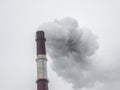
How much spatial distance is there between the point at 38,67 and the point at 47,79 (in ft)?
6.27

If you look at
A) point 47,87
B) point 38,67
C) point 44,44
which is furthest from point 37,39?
point 47,87

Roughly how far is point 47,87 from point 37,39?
6.48 metres

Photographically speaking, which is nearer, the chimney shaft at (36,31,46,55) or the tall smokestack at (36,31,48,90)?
the tall smokestack at (36,31,48,90)

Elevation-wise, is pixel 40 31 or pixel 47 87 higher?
pixel 40 31

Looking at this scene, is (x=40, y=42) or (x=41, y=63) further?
(x=40, y=42)

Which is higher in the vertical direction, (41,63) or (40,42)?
(40,42)

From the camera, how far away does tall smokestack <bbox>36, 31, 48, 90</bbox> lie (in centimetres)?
3550

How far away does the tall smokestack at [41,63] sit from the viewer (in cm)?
3550

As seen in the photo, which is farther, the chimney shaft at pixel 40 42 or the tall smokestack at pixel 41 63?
the chimney shaft at pixel 40 42

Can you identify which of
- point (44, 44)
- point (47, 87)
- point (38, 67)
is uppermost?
point (44, 44)

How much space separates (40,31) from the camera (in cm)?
3831

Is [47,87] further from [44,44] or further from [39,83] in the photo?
[44,44]

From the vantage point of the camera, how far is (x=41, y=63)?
3700 cm

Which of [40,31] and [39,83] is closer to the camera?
[39,83]
